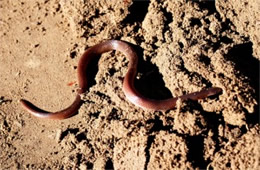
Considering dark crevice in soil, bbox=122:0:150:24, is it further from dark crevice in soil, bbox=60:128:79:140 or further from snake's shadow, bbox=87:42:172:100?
dark crevice in soil, bbox=60:128:79:140

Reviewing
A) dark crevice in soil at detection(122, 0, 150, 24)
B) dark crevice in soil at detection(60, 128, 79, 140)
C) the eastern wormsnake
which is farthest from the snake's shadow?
dark crevice in soil at detection(60, 128, 79, 140)

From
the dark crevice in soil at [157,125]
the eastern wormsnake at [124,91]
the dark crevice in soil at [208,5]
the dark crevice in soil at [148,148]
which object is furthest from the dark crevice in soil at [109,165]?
the dark crevice in soil at [208,5]

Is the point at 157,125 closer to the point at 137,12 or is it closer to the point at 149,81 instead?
the point at 149,81

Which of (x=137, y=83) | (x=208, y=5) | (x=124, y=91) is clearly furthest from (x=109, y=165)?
(x=208, y=5)

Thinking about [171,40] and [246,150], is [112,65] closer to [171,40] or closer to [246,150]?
[171,40]

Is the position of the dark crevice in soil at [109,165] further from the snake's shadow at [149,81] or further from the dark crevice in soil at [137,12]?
the dark crevice in soil at [137,12]
